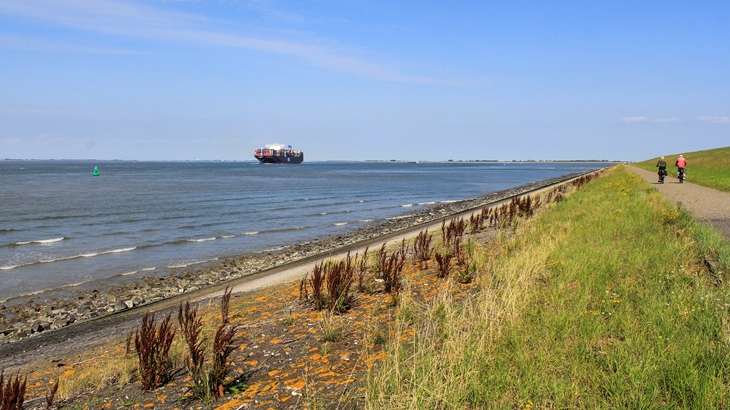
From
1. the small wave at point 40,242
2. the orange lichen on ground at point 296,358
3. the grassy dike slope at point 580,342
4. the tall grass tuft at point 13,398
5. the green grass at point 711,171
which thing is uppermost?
the green grass at point 711,171

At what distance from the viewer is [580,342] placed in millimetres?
4414

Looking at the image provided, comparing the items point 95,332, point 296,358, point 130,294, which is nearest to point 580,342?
point 296,358

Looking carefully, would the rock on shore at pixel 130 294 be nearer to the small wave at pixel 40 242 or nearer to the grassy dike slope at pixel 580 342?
the grassy dike slope at pixel 580 342

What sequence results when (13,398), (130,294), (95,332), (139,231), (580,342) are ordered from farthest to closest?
(139,231)
(130,294)
(95,332)
(580,342)
(13,398)

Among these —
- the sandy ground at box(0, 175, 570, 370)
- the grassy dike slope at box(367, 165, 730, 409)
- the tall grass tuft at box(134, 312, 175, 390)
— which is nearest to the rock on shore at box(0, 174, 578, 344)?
the sandy ground at box(0, 175, 570, 370)

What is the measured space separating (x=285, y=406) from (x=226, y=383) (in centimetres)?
86

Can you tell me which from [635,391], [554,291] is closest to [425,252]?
[554,291]

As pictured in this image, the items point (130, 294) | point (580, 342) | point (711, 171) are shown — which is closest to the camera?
point (580, 342)

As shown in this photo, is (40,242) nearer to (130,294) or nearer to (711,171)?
(130,294)

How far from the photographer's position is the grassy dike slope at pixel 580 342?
3615 mm

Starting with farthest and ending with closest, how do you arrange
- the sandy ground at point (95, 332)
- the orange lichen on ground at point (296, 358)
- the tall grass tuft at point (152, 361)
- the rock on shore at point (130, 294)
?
the rock on shore at point (130, 294) < the sandy ground at point (95, 332) < the tall grass tuft at point (152, 361) < the orange lichen on ground at point (296, 358)

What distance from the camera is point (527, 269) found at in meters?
6.75

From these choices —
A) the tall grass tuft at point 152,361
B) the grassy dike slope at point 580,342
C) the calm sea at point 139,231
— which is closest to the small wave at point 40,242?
the calm sea at point 139,231

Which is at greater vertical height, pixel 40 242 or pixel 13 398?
pixel 13 398
